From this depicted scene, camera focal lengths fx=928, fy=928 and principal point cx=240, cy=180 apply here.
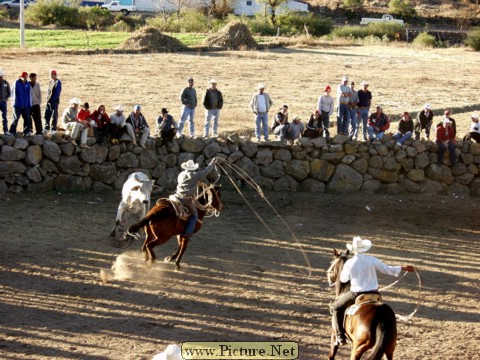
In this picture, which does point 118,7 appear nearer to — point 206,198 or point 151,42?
point 151,42

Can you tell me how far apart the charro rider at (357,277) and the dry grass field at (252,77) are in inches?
A: 503

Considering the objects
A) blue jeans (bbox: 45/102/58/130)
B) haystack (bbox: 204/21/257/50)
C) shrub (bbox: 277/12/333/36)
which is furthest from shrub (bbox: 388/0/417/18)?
blue jeans (bbox: 45/102/58/130)

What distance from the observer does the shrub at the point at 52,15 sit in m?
56.3

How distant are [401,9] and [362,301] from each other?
2549 inches

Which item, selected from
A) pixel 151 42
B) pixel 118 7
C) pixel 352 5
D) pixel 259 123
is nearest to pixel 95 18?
pixel 118 7

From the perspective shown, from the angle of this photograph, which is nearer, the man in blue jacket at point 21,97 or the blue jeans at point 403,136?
the man in blue jacket at point 21,97

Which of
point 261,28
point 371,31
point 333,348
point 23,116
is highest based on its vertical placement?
point 371,31

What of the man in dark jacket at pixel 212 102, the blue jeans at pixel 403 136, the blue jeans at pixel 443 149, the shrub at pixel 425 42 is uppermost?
the shrub at pixel 425 42

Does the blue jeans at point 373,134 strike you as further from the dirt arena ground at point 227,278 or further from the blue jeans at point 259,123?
the blue jeans at point 259,123

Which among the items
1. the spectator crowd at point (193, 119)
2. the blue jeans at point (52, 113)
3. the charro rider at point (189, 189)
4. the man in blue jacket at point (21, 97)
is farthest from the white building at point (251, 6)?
the charro rider at point (189, 189)

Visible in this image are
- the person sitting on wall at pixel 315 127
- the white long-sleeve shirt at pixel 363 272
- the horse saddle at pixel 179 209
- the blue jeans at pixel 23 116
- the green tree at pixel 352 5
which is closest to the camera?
the white long-sleeve shirt at pixel 363 272

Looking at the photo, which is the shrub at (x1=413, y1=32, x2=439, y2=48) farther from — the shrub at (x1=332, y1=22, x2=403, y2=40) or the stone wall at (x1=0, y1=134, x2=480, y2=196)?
the stone wall at (x1=0, y1=134, x2=480, y2=196)

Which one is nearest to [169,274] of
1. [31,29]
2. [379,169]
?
[379,169]

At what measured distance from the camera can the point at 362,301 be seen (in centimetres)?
1127
